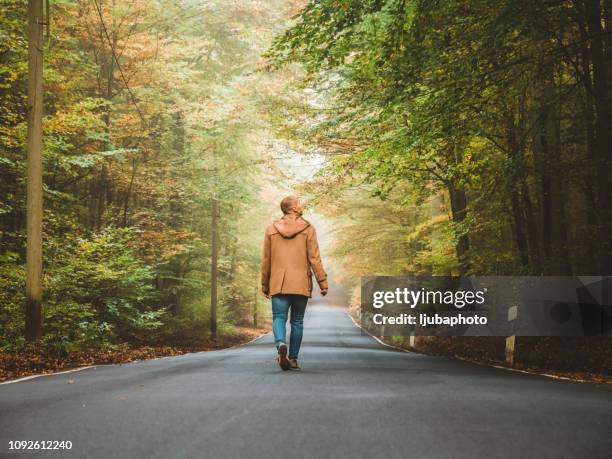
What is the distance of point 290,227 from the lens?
6738 mm

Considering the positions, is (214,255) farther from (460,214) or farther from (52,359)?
(52,359)

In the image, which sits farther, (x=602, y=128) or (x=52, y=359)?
(x=52, y=359)

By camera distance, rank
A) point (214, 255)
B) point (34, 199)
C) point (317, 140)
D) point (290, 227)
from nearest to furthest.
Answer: point (290, 227), point (34, 199), point (317, 140), point (214, 255)

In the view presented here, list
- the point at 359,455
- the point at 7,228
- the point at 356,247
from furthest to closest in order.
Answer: the point at 356,247 < the point at 7,228 < the point at 359,455

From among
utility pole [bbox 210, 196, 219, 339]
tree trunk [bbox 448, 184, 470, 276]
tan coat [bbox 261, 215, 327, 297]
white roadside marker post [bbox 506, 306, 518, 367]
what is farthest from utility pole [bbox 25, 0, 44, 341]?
utility pole [bbox 210, 196, 219, 339]

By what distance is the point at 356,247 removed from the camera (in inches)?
1021

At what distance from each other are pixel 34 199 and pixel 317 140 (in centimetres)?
891

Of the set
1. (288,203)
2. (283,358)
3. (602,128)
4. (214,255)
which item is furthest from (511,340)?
(214,255)

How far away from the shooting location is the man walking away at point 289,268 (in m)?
6.61

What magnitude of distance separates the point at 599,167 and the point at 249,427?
849 cm

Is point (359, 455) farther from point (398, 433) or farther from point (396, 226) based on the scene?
point (396, 226)

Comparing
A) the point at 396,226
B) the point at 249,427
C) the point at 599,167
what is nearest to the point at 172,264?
the point at 396,226

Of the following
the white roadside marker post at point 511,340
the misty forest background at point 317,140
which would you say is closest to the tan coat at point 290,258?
the misty forest background at point 317,140

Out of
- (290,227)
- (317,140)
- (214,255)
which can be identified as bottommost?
(290,227)
